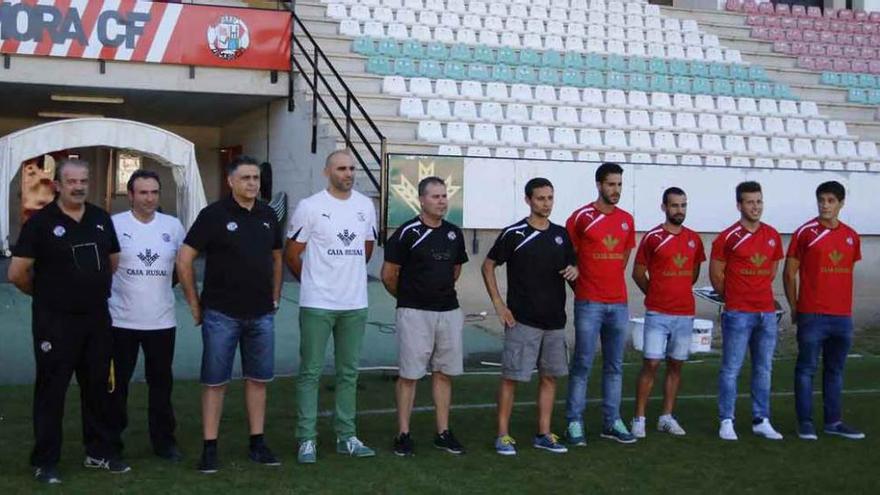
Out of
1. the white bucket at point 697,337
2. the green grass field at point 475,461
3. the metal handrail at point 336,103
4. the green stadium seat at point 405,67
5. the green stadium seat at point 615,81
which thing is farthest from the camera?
the green stadium seat at point 615,81

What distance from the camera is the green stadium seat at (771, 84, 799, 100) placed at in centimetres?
1911

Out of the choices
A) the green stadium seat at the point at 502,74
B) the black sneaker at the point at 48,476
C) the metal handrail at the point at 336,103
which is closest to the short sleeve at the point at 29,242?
the black sneaker at the point at 48,476

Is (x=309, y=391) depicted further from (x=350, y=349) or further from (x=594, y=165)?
(x=594, y=165)

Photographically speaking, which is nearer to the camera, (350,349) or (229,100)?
(350,349)

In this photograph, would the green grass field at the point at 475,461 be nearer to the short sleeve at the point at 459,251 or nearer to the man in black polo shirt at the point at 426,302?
the man in black polo shirt at the point at 426,302

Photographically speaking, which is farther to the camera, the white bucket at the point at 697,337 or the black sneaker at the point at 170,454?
the white bucket at the point at 697,337

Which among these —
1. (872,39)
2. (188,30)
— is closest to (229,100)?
(188,30)

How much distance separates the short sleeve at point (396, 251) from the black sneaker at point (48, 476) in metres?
2.18

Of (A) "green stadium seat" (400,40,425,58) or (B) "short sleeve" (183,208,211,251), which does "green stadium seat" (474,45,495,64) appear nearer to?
(A) "green stadium seat" (400,40,425,58)

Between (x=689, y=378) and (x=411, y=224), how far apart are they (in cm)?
412

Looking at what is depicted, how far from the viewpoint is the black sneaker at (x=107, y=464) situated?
5742 mm

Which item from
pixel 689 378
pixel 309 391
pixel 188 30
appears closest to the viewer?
pixel 309 391

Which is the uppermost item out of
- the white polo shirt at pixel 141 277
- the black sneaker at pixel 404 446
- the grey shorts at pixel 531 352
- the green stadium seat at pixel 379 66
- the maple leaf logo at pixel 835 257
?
the green stadium seat at pixel 379 66

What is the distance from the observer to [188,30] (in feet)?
49.4
